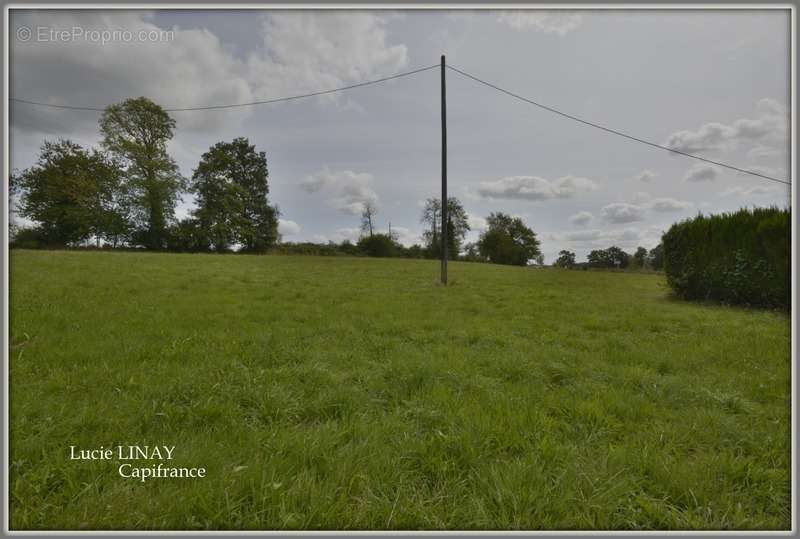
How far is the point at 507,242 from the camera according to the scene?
59.2 m

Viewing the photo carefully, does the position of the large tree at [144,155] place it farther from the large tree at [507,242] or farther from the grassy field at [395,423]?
the large tree at [507,242]

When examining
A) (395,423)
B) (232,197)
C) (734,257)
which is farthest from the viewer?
(232,197)

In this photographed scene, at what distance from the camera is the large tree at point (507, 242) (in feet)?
193

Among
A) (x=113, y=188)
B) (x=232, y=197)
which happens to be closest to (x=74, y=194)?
(x=113, y=188)

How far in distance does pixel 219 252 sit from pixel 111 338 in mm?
14434

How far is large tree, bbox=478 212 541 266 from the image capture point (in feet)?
193

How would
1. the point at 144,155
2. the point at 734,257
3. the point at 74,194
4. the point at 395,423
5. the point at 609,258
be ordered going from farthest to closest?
1. the point at 609,258
2. the point at 734,257
3. the point at 144,155
4. the point at 74,194
5. the point at 395,423

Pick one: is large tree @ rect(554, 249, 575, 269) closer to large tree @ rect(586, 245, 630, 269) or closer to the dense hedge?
large tree @ rect(586, 245, 630, 269)

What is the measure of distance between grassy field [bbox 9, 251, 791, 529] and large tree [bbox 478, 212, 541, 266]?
170 feet

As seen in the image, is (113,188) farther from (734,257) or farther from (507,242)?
(507,242)

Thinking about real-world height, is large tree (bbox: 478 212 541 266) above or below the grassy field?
above

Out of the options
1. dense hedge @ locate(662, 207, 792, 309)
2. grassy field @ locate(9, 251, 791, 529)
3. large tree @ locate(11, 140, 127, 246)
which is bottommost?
grassy field @ locate(9, 251, 791, 529)

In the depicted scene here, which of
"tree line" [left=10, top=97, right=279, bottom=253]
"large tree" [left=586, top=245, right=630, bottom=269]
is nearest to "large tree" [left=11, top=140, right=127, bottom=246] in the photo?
"tree line" [left=10, top=97, right=279, bottom=253]

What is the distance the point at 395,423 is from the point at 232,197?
46.3 ft
